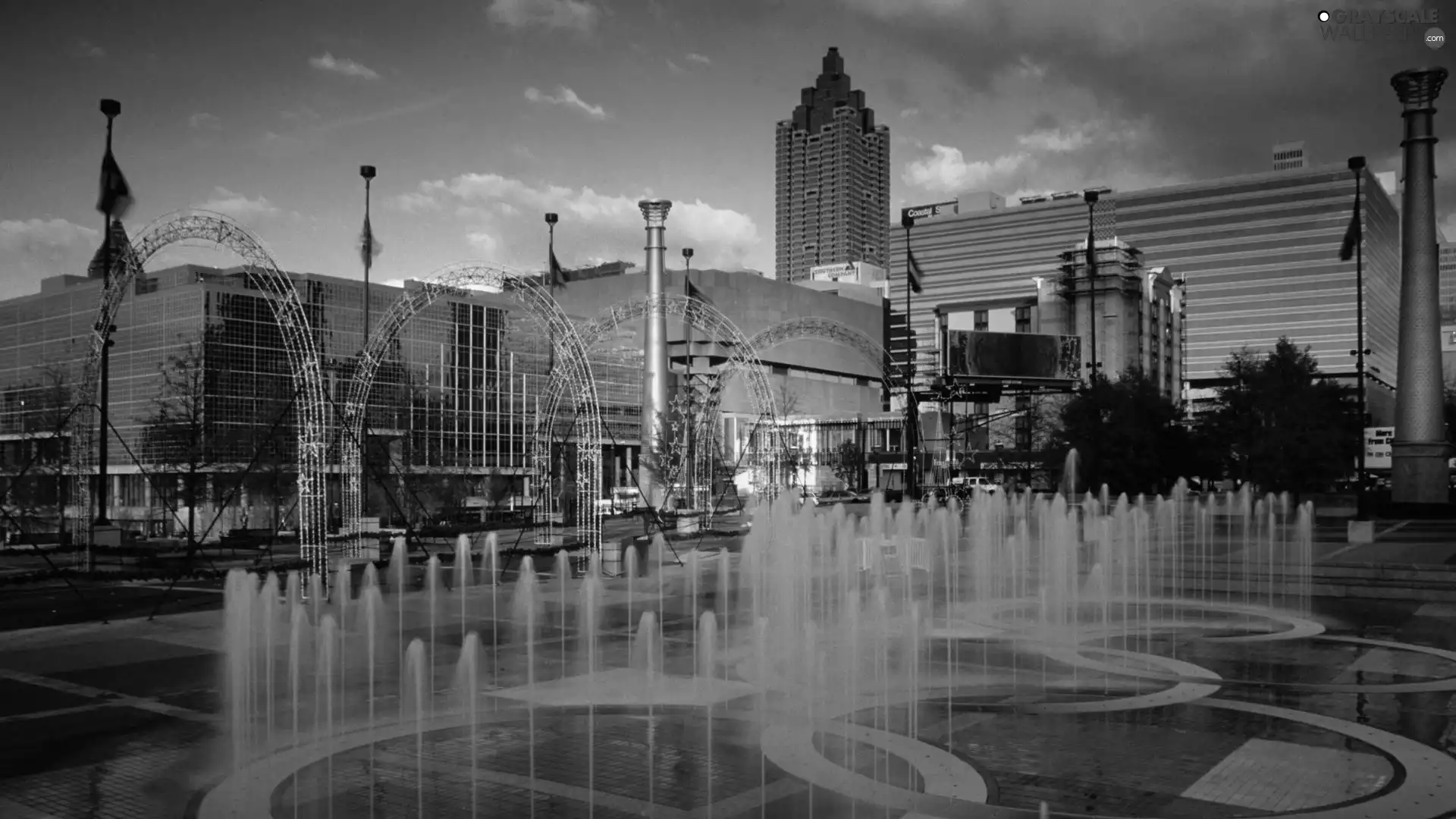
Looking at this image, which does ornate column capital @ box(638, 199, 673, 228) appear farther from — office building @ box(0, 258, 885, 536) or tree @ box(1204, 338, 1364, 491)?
tree @ box(1204, 338, 1364, 491)

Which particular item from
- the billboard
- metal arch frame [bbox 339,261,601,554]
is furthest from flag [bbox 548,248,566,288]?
the billboard

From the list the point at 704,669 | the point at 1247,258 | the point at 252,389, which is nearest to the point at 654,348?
the point at 252,389

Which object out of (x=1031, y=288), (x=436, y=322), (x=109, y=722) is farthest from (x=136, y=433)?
(x=1031, y=288)

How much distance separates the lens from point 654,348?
78562 millimetres

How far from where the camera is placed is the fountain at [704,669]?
10383 mm

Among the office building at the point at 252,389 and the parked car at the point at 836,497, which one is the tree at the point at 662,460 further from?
the parked car at the point at 836,497

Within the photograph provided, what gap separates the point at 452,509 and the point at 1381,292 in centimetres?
16810

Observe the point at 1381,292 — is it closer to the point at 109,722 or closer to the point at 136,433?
the point at 136,433

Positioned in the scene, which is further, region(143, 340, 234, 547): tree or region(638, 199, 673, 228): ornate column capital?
region(638, 199, 673, 228): ornate column capital

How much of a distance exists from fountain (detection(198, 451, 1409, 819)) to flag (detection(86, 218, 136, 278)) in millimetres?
8653

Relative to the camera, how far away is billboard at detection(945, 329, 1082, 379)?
306ft

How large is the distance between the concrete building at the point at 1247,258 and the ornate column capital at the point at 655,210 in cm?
7919

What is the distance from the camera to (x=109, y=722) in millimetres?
12672

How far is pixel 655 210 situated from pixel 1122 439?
33007 mm
